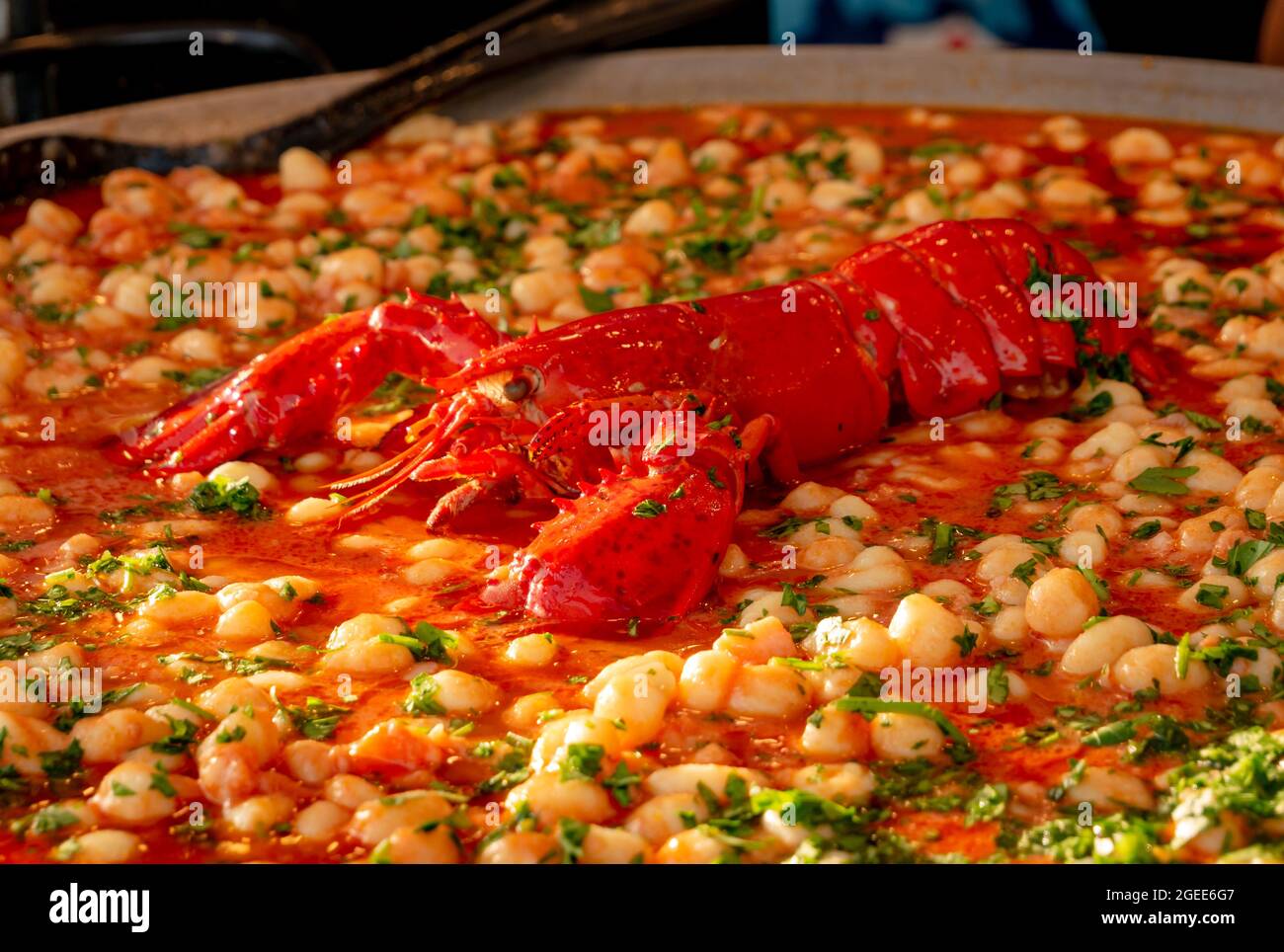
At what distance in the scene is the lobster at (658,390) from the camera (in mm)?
3215

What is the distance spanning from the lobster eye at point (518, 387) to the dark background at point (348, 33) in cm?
261

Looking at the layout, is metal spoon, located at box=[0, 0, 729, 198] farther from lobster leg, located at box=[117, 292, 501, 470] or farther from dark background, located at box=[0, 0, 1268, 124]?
lobster leg, located at box=[117, 292, 501, 470]

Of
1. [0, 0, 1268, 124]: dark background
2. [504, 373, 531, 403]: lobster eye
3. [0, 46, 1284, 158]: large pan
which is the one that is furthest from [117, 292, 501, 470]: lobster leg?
[0, 46, 1284, 158]: large pan

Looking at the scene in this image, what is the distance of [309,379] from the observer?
388 cm

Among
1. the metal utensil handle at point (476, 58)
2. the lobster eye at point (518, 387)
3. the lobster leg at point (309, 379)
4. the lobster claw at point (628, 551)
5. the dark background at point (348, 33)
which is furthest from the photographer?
the metal utensil handle at point (476, 58)

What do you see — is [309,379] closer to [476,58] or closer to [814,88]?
[476,58]

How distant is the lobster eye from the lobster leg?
0.95 feet

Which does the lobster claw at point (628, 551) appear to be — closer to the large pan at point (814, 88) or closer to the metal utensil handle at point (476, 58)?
the metal utensil handle at point (476, 58)

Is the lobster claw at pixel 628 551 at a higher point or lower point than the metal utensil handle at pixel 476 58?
lower

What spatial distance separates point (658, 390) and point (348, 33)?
20.5 ft

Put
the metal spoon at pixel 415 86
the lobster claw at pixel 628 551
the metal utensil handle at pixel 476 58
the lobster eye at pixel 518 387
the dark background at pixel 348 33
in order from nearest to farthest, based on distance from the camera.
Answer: the lobster claw at pixel 628 551 → the lobster eye at pixel 518 387 → the metal spoon at pixel 415 86 → the dark background at pixel 348 33 → the metal utensil handle at pixel 476 58

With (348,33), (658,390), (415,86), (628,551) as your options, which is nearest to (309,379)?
(658,390)

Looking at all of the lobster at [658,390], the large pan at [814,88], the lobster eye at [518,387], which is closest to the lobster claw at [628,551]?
the lobster at [658,390]

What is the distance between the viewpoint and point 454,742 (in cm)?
276
